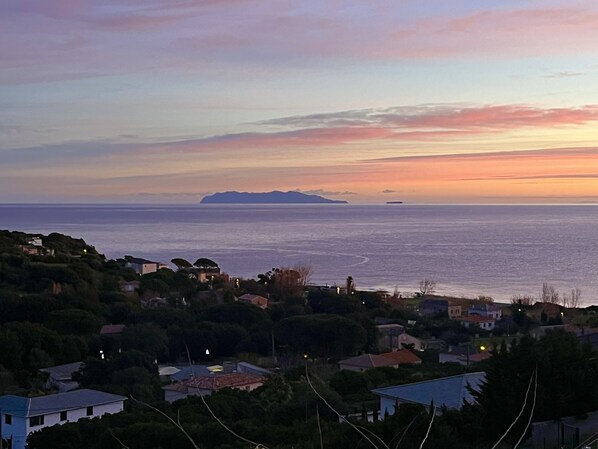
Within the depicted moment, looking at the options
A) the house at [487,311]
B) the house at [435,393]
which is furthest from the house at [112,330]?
the house at [487,311]

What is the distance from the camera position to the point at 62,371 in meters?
24.5

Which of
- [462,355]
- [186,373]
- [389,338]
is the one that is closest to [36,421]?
[186,373]

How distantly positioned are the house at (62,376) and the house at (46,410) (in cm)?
424

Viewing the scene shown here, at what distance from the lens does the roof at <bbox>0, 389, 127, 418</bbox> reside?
17.2 metres

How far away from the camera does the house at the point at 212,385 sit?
64.6 ft

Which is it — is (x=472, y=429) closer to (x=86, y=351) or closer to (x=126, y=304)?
(x=86, y=351)

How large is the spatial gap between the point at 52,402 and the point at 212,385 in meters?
4.10

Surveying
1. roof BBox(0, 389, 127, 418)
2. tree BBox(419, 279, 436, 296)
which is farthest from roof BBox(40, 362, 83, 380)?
tree BBox(419, 279, 436, 296)

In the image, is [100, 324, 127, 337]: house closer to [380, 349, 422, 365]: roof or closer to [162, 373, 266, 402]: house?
[162, 373, 266, 402]: house

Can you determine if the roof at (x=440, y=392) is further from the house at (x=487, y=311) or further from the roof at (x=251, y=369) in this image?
the house at (x=487, y=311)

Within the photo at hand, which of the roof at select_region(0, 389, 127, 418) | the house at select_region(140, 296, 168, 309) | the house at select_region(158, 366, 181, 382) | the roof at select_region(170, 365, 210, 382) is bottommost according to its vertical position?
the house at select_region(158, 366, 181, 382)

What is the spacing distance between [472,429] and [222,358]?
2088 centimetres

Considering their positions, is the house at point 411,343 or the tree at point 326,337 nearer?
the tree at point 326,337

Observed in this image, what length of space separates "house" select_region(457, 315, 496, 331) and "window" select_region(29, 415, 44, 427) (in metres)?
23.3
